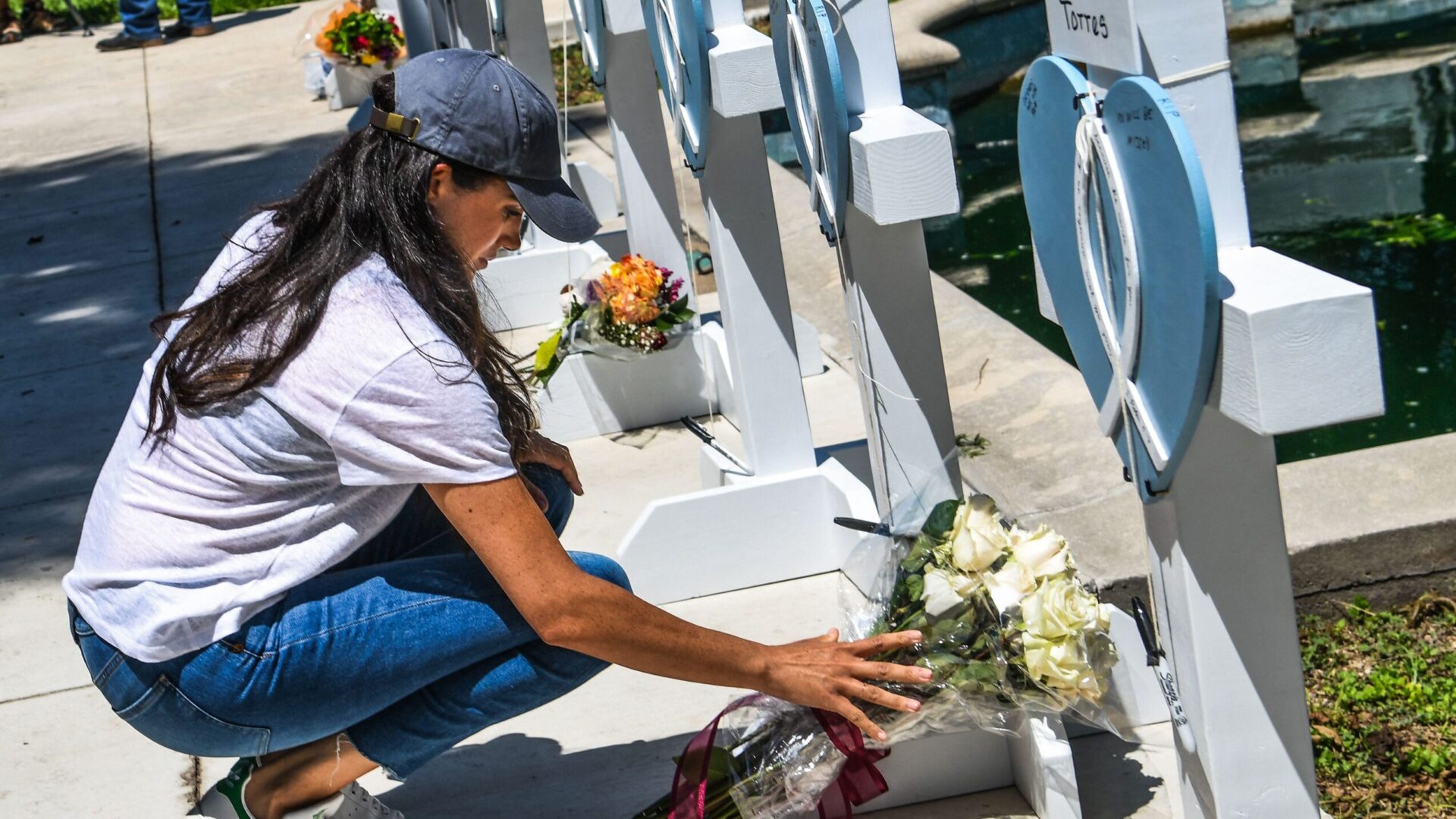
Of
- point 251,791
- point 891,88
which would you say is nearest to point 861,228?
point 891,88

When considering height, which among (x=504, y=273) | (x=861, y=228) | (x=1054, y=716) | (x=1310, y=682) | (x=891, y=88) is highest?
(x=891, y=88)

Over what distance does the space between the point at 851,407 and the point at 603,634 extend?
2.31 meters

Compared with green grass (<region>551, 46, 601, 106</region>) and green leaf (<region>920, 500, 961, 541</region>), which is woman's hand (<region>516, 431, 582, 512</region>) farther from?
green grass (<region>551, 46, 601, 106</region>)

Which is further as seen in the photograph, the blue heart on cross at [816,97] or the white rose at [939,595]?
the blue heart on cross at [816,97]

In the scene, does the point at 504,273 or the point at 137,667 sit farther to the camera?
the point at 504,273

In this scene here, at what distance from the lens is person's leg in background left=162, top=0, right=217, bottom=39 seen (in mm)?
11539

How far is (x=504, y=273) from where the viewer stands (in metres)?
5.06

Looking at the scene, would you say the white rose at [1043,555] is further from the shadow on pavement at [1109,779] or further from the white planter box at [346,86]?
the white planter box at [346,86]

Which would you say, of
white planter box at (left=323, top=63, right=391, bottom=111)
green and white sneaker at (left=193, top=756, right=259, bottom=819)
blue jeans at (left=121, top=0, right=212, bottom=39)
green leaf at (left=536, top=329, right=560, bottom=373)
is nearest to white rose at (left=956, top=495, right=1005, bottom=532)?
green and white sneaker at (left=193, top=756, right=259, bottom=819)

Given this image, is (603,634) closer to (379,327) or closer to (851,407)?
(379,327)

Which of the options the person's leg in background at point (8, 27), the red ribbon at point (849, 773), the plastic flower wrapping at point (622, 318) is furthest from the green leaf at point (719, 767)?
the person's leg in background at point (8, 27)

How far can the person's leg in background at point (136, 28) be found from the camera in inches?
438

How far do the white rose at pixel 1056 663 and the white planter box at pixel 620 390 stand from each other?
90.5 inches

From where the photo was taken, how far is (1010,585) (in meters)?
2.08
